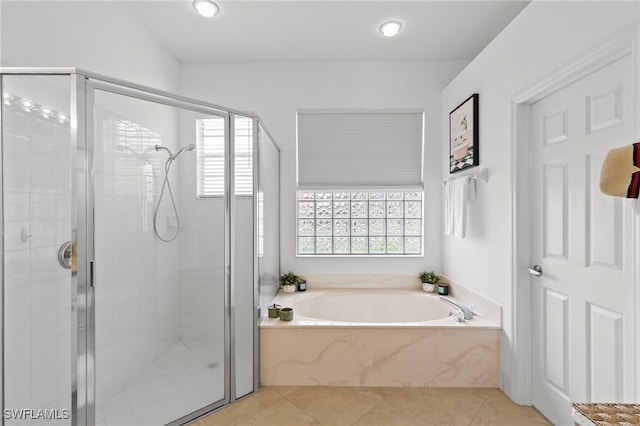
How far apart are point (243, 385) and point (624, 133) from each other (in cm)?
236

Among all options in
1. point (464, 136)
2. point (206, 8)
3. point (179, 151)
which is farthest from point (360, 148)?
point (179, 151)

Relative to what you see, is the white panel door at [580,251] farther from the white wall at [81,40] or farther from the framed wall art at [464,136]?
the white wall at [81,40]

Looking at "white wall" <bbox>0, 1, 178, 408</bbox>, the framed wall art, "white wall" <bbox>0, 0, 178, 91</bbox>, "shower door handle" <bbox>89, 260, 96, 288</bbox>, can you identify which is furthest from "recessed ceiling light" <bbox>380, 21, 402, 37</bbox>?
"shower door handle" <bbox>89, 260, 96, 288</bbox>

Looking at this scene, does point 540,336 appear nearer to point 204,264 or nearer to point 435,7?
point 204,264

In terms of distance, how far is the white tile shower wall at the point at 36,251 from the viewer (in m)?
1.36

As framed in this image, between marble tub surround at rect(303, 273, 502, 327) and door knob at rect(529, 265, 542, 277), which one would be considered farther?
marble tub surround at rect(303, 273, 502, 327)

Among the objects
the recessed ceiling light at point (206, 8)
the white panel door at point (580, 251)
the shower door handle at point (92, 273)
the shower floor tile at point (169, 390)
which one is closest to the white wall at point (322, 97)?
the recessed ceiling light at point (206, 8)

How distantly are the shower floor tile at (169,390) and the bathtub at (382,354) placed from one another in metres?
0.41

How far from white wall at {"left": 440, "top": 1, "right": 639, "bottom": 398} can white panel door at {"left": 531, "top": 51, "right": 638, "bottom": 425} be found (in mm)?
151

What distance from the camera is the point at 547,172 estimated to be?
173cm

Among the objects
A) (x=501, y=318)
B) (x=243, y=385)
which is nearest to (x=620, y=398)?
(x=501, y=318)

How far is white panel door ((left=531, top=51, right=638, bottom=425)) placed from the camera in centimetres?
130

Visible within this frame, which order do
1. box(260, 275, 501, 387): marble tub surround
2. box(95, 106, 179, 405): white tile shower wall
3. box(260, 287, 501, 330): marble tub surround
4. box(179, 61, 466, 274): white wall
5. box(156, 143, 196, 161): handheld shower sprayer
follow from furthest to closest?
box(179, 61, 466, 274): white wall
box(260, 287, 501, 330): marble tub surround
box(260, 275, 501, 387): marble tub surround
box(156, 143, 196, 161): handheld shower sprayer
box(95, 106, 179, 405): white tile shower wall

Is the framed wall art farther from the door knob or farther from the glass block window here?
the door knob
